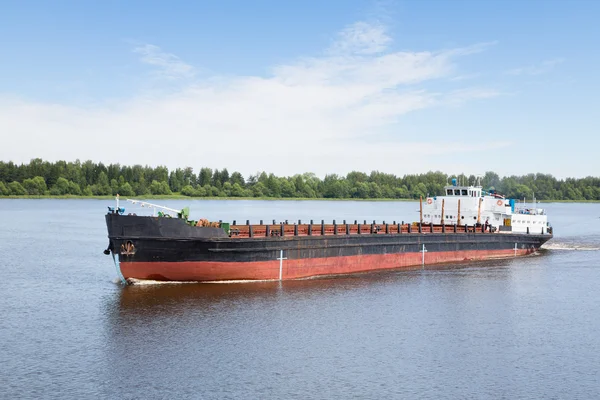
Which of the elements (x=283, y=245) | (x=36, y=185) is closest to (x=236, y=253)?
(x=283, y=245)

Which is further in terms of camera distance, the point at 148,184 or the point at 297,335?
the point at 148,184

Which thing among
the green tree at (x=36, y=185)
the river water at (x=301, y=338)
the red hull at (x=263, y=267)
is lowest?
the river water at (x=301, y=338)

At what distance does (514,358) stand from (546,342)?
268 cm

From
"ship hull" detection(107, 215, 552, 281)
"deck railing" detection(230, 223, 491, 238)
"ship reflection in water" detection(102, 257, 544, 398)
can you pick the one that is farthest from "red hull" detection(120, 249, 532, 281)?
"deck railing" detection(230, 223, 491, 238)

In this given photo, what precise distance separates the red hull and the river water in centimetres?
66

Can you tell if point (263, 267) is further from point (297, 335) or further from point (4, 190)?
point (4, 190)

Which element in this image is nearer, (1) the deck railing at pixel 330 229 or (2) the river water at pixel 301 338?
(2) the river water at pixel 301 338

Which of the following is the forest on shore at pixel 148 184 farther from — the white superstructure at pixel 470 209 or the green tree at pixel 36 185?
the white superstructure at pixel 470 209

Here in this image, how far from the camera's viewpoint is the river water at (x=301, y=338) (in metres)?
17.4

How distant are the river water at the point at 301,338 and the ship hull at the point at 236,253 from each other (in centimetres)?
89

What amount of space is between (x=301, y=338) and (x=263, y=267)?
9934mm

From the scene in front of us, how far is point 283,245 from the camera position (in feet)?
105

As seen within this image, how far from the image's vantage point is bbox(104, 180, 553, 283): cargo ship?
2914 cm

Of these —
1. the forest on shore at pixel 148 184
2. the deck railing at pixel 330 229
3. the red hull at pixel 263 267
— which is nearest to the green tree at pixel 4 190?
the forest on shore at pixel 148 184
